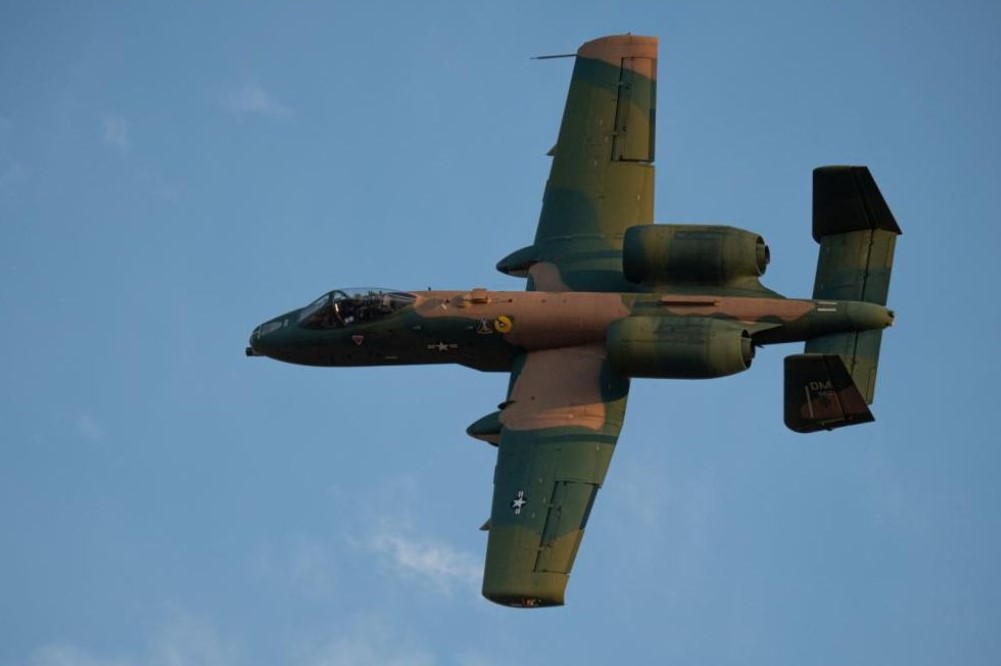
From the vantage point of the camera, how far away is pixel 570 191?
5478 cm

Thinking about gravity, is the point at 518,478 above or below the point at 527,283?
below

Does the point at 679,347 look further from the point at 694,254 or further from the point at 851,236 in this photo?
the point at 851,236

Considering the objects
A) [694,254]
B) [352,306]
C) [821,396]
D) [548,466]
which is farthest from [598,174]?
[821,396]

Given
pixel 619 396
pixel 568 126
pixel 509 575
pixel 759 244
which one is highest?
pixel 568 126

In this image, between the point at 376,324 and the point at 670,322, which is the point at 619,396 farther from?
the point at 376,324

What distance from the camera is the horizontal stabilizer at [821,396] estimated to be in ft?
158

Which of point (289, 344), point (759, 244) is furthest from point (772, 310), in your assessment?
point (289, 344)

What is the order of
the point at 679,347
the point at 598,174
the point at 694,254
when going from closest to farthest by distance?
the point at 679,347 → the point at 694,254 → the point at 598,174

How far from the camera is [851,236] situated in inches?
2003

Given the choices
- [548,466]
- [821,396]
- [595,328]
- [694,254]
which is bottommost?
[548,466]

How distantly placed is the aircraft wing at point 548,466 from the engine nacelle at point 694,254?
2361mm

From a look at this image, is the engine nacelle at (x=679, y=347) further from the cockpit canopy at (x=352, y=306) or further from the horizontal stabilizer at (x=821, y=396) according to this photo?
the cockpit canopy at (x=352, y=306)

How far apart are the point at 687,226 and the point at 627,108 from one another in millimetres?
5706

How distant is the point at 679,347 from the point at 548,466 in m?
4.11
